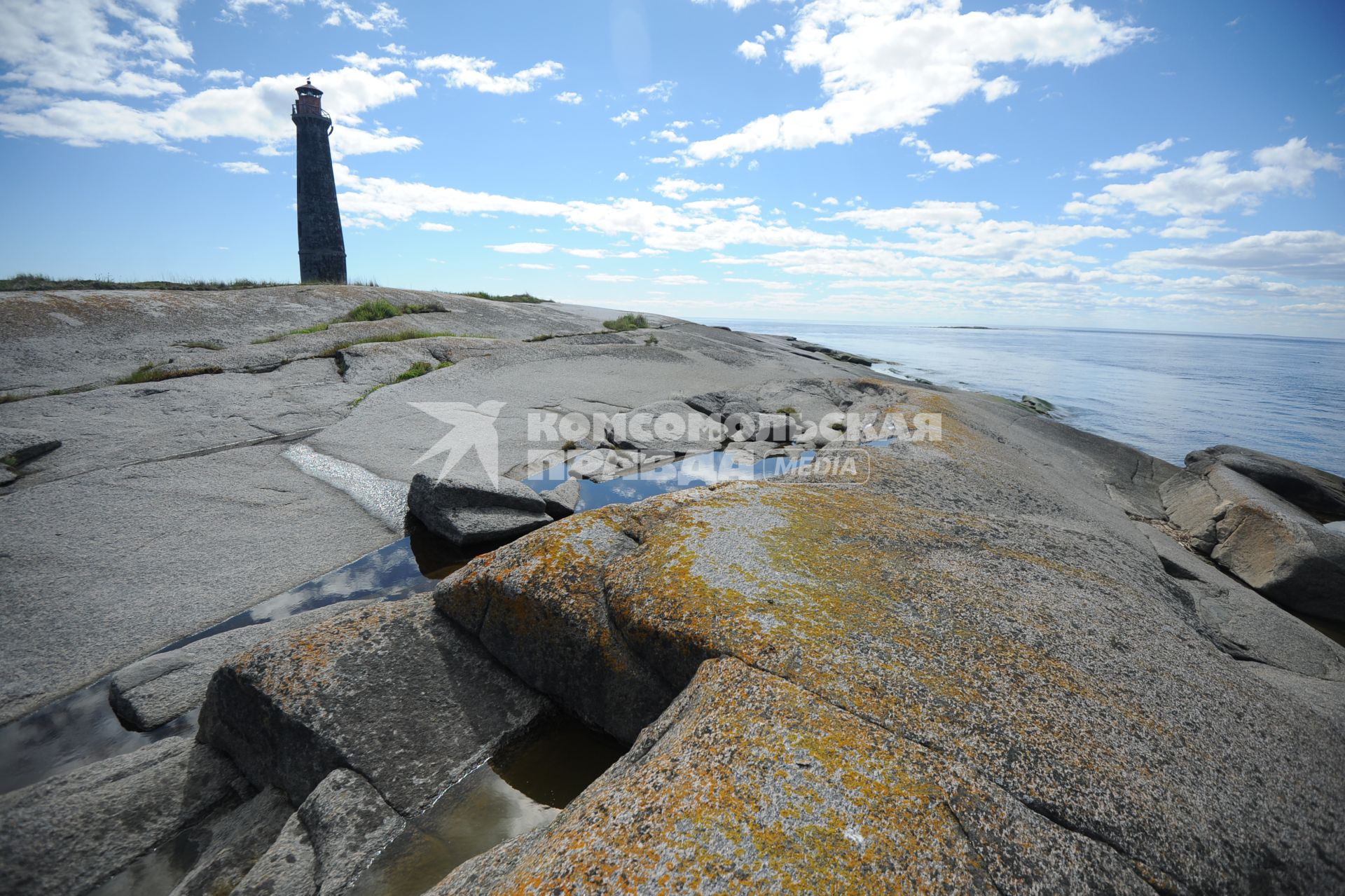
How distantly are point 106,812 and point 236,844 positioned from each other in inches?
24.7

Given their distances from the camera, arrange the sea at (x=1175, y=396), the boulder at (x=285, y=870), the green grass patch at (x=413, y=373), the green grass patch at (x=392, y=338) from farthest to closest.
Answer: the sea at (x=1175, y=396)
the green grass patch at (x=392, y=338)
the green grass patch at (x=413, y=373)
the boulder at (x=285, y=870)

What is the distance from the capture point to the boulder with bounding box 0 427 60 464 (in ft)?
21.3

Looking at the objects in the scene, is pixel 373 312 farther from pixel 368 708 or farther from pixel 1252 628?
pixel 1252 628

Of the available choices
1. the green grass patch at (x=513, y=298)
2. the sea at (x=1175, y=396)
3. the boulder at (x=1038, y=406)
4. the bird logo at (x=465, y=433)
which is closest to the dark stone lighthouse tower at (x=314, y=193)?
the green grass patch at (x=513, y=298)

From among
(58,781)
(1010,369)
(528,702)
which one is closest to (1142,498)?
(528,702)

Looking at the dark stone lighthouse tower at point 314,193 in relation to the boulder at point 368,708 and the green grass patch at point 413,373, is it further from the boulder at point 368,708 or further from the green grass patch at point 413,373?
the boulder at point 368,708

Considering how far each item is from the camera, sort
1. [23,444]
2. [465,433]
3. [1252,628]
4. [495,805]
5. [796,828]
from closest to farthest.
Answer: [796,828], [495,805], [1252,628], [23,444], [465,433]

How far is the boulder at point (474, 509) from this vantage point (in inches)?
222

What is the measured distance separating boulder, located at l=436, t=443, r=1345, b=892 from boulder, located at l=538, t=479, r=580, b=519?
259 cm

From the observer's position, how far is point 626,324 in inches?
867

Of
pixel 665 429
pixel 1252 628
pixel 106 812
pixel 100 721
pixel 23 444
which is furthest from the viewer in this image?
pixel 665 429

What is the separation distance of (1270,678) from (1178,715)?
1819 mm

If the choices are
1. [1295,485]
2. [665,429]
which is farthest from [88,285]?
[1295,485]

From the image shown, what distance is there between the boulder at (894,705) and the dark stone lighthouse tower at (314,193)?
27.5 m
